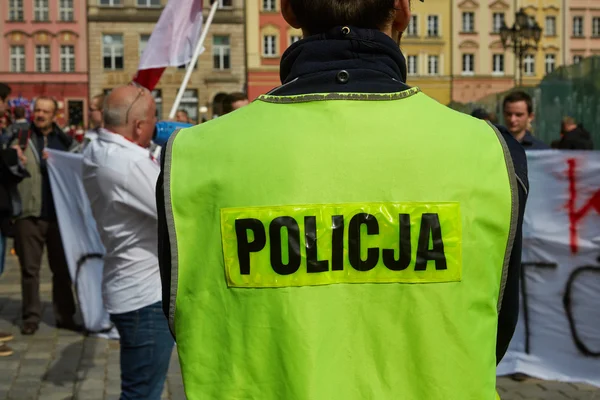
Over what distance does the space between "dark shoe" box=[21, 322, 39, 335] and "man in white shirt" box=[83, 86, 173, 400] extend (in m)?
3.70

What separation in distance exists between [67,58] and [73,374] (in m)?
50.1

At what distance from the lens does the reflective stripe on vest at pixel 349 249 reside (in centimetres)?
166

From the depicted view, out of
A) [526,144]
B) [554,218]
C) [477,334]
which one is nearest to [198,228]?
[477,334]

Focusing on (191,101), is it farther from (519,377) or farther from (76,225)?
(519,377)

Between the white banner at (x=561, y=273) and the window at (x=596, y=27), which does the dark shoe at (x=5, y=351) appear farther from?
the window at (x=596, y=27)

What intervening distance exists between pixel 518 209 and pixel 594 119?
1222 cm

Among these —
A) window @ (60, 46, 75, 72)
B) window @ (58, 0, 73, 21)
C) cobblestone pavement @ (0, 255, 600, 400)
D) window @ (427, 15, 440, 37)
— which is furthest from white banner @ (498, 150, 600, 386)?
window @ (427, 15, 440, 37)

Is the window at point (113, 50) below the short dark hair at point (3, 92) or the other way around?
the other way around

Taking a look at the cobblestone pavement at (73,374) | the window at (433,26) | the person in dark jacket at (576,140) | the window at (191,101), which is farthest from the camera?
the window at (433,26)

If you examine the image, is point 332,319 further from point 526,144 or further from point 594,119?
point 594,119

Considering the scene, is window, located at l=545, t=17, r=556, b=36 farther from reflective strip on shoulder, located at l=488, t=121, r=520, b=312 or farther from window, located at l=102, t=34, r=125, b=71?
reflective strip on shoulder, located at l=488, t=121, r=520, b=312

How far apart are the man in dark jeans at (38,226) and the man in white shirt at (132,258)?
12.3 ft

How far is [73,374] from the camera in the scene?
6.18 meters

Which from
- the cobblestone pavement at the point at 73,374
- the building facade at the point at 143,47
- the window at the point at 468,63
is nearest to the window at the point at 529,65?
the window at the point at 468,63
